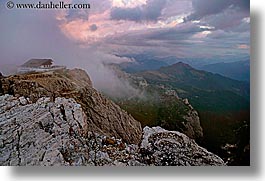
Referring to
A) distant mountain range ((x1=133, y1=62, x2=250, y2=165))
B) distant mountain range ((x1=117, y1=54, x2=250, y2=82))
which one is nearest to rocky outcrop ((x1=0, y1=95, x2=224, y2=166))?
distant mountain range ((x1=133, y1=62, x2=250, y2=165))

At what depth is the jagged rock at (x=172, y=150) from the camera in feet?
9.34

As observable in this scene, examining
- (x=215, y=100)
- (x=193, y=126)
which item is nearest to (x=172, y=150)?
(x=193, y=126)

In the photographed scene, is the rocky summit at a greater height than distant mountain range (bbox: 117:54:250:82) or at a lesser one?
lesser

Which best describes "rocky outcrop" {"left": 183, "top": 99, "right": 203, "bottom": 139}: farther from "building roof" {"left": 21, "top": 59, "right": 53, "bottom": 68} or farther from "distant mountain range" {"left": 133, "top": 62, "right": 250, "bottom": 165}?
"building roof" {"left": 21, "top": 59, "right": 53, "bottom": 68}

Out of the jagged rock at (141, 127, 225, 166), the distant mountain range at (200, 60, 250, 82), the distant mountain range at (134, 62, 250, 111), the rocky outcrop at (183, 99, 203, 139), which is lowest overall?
the jagged rock at (141, 127, 225, 166)

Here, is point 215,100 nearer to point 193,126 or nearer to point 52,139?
point 193,126

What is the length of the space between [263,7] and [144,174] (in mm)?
1471

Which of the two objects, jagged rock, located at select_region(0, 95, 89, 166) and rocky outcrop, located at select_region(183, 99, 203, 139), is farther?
rocky outcrop, located at select_region(183, 99, 203, 139)

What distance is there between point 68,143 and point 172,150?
30.3 inches

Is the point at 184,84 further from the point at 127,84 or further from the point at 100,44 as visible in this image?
the point at 100,44

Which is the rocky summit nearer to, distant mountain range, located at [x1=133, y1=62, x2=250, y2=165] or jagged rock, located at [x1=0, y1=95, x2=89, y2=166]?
jagged rock, located at [x1=0, y1=95, x2=89, y2=166]

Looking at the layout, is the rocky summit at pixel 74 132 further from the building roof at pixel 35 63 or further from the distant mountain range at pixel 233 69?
the distant mountain range at pixel 233 69

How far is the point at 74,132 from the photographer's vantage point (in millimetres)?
2795

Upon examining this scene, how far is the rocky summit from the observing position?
2746 millimetres
